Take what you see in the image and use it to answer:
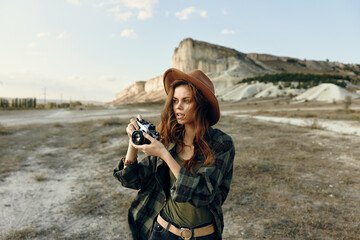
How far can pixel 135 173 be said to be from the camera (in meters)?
1.50

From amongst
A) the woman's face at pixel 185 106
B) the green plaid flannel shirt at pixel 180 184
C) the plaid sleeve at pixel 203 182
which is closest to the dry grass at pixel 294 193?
the green plaid flannel shirt at pixel 180 184

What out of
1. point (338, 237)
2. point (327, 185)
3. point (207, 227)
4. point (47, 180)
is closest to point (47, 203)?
point (47, 180)

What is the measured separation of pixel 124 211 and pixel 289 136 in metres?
7.63

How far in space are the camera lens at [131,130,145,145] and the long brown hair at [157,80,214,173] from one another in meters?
0.28

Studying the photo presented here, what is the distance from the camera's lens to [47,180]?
5.50 metres

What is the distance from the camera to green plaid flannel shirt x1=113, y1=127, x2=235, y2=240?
47.8 inches

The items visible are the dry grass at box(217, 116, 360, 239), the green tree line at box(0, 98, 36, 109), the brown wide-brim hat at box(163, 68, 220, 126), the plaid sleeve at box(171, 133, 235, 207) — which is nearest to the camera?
the plaid sleeve at box(171, 133, 235, 207)

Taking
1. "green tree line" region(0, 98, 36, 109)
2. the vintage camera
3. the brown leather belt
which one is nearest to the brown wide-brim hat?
the vintage camera

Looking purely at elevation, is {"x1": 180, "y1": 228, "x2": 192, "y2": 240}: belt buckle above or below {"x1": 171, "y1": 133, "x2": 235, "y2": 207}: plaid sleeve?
below

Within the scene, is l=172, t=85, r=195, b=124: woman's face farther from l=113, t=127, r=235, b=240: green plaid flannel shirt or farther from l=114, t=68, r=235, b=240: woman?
l=113, t=127, r=235, b=240: green plaid flannel shirt

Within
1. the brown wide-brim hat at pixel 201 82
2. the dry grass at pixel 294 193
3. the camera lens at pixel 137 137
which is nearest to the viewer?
the camera lens at pixel 137 137

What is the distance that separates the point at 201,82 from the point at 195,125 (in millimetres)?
275

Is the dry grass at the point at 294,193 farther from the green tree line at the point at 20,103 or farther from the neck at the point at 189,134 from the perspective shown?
the green tree line at the point at 20,103

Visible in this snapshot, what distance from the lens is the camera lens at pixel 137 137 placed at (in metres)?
1.33
